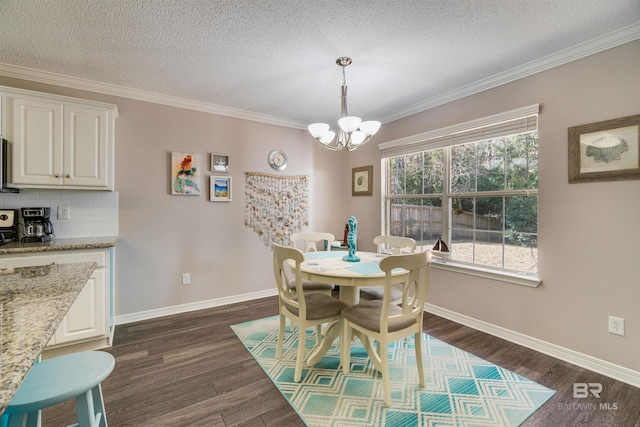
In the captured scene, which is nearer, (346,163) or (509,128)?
(509,128)

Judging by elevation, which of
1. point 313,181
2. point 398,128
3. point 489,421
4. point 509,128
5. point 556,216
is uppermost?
point 398,128

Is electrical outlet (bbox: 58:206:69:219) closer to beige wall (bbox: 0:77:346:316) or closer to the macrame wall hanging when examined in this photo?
beige wall (bbox: 0:77:346:316)

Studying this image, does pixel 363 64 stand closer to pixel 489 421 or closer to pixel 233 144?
pixel 233 144

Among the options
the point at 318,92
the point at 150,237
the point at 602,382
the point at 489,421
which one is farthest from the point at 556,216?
the point at 150,237

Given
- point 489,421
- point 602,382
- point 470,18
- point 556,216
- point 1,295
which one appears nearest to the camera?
point 1,295

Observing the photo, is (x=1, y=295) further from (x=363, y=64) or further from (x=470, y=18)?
(x=470, y=18)

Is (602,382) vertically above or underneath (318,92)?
underneath

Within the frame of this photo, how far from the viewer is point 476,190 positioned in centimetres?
297

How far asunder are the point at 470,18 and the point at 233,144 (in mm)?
2748

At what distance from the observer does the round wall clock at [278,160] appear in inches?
155

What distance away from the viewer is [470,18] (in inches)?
74.4

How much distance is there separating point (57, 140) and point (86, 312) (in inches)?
57.9

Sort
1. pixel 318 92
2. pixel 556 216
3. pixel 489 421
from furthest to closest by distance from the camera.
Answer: pixel 318 92
pixel 556 216
pixel 489 421

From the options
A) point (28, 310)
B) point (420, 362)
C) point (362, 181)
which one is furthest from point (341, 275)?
point (362, 181)
